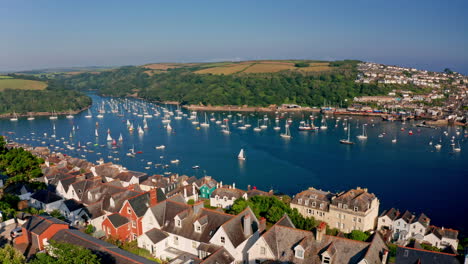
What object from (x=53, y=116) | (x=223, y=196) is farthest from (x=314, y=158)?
(x=53, y=116)

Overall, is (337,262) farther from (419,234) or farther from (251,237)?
(419,234)

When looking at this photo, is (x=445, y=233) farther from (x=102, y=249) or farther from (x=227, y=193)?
(x=102, y=249)

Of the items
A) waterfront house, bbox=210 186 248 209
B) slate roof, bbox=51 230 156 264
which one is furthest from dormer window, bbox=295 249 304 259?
waterfront house, bbox=210 186 248 209

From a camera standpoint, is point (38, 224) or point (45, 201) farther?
point (45, 201)

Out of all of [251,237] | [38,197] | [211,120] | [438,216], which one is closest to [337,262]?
[251,237]

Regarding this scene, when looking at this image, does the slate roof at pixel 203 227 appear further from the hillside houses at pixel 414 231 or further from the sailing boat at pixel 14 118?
the sailing boat at pixel 14 118
